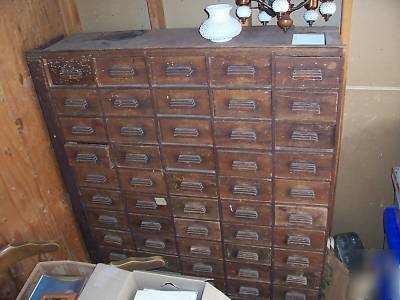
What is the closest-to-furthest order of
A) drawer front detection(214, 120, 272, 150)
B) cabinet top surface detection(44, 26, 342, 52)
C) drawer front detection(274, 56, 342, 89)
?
drawer front detection(274, 56, 342, 89), cabinet top surface detection(44, 26, 342, 52), drawer front detection(214, 120, 272, 150)

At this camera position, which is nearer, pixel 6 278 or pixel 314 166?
pixel 314 166

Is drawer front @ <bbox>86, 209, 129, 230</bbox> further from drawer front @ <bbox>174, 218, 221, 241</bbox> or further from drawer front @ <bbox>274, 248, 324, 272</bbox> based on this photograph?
drawer front @ <bbox>274, 248, 324, 272</bbox>

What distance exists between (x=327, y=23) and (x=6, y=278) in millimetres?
1886

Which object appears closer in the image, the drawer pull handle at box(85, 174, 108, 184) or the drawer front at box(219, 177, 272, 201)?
the drawer front at box(219, 177, 272, 201)

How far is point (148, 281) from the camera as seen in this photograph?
156cm

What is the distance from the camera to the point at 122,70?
1.78 m

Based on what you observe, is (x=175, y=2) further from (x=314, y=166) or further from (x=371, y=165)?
(x=371, y=165)

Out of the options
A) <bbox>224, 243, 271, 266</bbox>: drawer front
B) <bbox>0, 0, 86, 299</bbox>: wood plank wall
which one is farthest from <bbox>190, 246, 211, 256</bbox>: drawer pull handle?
<bbox>0, 0, 86, 299</bbox>: wood plank wall

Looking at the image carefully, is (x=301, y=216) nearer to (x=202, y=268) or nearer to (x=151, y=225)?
(x=202, y=268)

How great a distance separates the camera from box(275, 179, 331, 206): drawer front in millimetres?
1810

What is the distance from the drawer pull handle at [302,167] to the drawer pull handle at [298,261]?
20.5 inches

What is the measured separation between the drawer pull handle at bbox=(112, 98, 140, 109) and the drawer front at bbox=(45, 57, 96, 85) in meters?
0.13

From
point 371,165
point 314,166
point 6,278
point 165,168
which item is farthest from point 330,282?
point 6,278

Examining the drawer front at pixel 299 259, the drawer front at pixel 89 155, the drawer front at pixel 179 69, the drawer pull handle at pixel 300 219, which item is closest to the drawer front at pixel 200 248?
the drawer front at pixel 299 259
